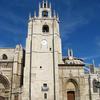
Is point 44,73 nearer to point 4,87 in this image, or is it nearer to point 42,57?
point 42,57

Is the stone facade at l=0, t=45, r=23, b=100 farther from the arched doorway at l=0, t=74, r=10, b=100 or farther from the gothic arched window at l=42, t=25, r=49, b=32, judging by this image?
the gothic arched window at l=42, t=25, r=49, b=32

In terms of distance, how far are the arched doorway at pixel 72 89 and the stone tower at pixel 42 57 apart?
253 centimetres

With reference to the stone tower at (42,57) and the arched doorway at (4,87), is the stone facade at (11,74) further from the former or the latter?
the stone tower at (42,57)

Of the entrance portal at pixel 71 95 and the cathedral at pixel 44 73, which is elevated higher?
the cathedral at pixel 44 73

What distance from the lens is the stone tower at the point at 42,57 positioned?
1462 inches

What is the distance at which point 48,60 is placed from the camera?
128 ft

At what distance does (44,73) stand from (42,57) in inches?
105

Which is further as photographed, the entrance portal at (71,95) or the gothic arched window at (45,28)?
the gothic arched window at (45,28)

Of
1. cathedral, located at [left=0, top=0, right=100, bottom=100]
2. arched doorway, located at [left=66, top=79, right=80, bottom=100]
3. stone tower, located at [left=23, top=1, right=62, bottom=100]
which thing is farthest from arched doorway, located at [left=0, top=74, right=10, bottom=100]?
arched doorway, located at [left=66, top=79, right=80, bottom=100]

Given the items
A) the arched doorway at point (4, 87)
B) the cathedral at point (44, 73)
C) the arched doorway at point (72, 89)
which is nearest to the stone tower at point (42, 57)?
the cathedral at point (44, 73)

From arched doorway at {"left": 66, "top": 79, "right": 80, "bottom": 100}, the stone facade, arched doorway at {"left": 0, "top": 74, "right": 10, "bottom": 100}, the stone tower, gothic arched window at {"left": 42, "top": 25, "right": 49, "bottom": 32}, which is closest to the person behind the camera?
the stone tower

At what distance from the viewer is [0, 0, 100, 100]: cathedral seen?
123 ft

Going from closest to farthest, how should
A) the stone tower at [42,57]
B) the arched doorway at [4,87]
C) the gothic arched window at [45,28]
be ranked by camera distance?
the stone tower at [42,57]
the arched doorway at [4,87]
the gothic arched window at [45,28]

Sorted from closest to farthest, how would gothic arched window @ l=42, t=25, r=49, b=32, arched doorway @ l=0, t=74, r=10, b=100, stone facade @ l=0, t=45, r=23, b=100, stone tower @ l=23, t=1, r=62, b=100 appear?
1. stone tower @ l=23, t=1, r=62, b=100
2. stone facade @ l=0, t=45, r=23, b=100
3. arched doorway @ l=0, t=74, r=10, b=100
4. gothic arched window @ l=42, t=25, r=49, b=32
